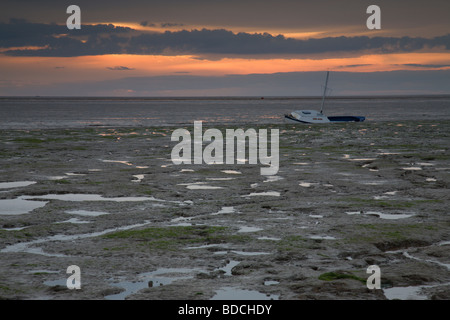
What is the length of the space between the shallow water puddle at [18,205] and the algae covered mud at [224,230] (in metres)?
0.06

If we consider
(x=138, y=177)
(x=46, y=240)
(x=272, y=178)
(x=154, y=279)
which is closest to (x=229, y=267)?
(x=154, y=279)

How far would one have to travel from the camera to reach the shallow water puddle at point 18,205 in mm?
16906

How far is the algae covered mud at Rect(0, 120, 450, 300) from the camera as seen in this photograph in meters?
10.3

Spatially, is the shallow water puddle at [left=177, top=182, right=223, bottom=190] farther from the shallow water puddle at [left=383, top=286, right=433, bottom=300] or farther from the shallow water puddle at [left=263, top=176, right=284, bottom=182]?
the shallow water puddle at [left=383, top=286, right=433, bottom=300]

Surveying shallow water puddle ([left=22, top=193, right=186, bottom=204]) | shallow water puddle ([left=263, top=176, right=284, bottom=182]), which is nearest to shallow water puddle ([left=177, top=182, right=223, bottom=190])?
shallow water puddle ([left=22, top=193, right=186, bottom=204])

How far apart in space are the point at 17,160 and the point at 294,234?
21.1m

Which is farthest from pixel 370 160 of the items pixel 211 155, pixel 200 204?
pixel 200 204

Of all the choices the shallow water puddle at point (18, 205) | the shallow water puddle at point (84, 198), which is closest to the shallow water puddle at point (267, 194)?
the shallow water puddle at point (84, 198)

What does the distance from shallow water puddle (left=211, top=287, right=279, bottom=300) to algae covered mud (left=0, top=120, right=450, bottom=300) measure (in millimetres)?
36

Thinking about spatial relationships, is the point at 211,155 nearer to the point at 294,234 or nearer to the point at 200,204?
the point at 200,204

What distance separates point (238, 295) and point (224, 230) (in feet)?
15.2

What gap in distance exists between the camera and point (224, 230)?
565 inches

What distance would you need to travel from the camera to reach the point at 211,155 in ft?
109

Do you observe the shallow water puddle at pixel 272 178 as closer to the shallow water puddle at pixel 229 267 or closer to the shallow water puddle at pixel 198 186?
the shallow water puddle at pixel 198 186
